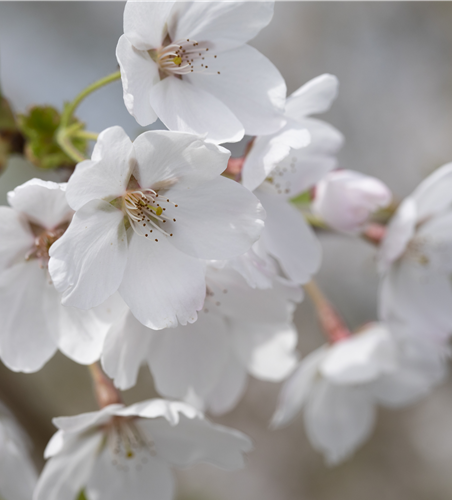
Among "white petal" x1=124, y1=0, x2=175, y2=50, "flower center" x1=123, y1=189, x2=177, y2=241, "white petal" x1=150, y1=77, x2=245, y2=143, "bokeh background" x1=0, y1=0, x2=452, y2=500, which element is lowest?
"bokeh background" x1=0, y1=0, x2=452, y2=500

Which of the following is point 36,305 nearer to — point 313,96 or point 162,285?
→ point 162,285

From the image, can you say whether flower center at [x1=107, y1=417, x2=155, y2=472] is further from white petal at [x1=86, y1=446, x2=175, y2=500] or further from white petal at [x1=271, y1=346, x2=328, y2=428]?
white petal at [x1=271, y1=346, x2=328, y2=428]

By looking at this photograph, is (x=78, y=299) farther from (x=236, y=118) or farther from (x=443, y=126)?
(x=443, y=126)

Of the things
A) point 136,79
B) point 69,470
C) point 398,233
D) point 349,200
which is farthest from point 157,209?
point 398,233

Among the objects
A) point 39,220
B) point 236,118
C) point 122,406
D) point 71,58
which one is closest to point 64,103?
point 39,220

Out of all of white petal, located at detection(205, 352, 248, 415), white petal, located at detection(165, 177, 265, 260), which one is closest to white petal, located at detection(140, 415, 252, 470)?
white petal, located at detection(205, 352, 248, 415)

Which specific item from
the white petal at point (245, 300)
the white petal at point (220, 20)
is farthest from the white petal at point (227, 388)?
the white petal at point (220, 20)
